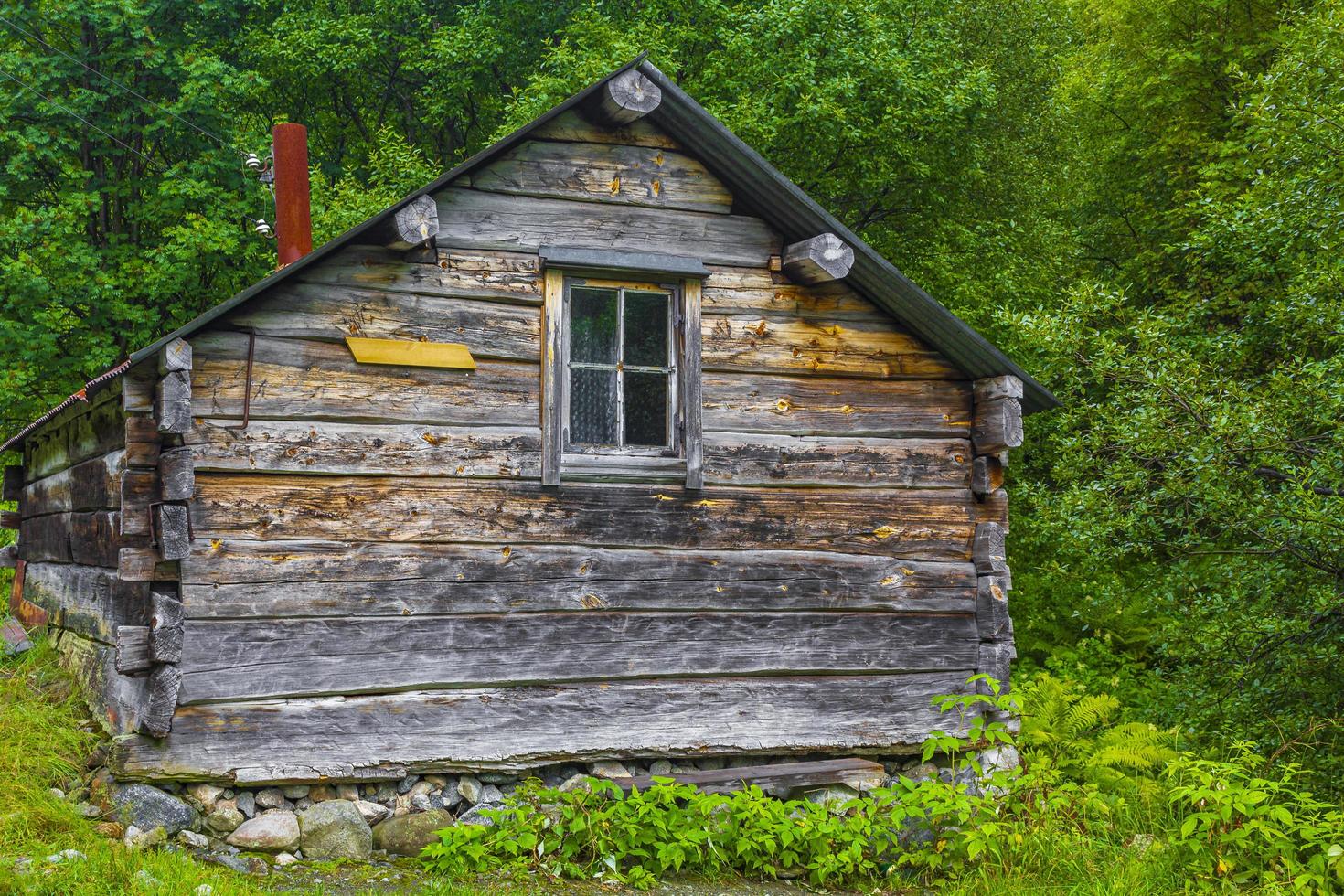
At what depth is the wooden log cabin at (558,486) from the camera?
666 cm

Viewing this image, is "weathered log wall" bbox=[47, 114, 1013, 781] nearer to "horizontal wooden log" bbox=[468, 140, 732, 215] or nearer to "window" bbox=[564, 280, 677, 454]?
"horizontal wooden log" bbox=[468, 140, 732, 215]

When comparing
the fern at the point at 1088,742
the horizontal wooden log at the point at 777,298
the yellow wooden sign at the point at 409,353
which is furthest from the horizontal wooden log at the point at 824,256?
the fern at the point at 1088,742

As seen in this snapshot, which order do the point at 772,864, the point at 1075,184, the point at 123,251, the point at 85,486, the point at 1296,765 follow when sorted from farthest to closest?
1. the point at 1075,184
2. the point at 123,251
3. the point at 85,486
4. the point at 772,864
5. the point at 1296,765

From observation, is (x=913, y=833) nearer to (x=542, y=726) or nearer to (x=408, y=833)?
(x=542, y=726)

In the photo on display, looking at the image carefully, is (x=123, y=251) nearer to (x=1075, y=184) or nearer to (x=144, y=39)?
(x=144, y=39)

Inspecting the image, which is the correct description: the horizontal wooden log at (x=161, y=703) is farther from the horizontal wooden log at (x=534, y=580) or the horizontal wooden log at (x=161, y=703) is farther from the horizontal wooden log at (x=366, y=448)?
the horizontal wooden log at (x=366, y=448)

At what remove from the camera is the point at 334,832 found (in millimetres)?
6648

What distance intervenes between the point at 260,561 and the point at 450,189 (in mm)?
2552

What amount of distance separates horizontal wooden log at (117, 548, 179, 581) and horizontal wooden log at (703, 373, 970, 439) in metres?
3.41

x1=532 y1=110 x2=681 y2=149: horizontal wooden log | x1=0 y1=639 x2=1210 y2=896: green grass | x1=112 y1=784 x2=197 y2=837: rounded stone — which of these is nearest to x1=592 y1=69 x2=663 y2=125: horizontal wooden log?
x1=532 y1=110 x2=681 y2=149: horizontal wooden log

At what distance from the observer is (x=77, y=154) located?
17766 mm

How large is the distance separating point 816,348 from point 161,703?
4688 mm

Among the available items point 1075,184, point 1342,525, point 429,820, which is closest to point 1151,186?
point 1075,184

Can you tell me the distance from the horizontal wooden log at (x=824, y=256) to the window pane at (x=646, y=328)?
947 millimetres
